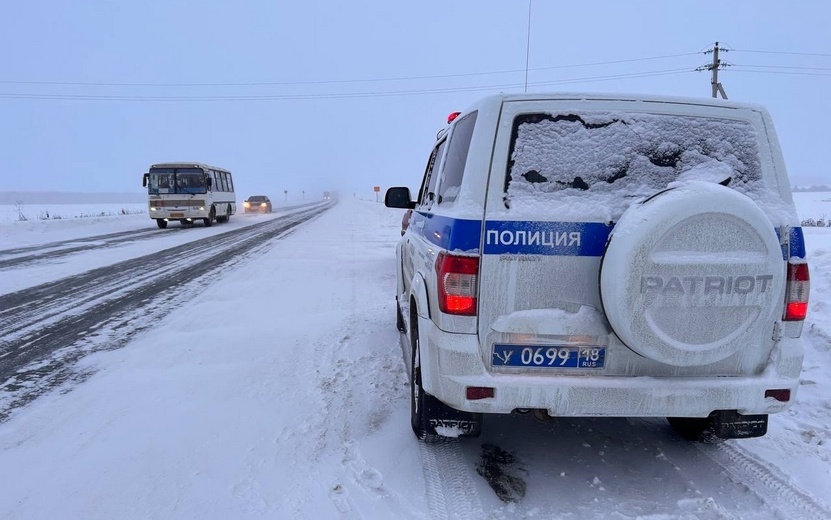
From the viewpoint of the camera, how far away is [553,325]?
2.59m

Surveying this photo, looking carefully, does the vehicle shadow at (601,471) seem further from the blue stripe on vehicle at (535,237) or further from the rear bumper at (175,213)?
the rear bumper at (175,213)

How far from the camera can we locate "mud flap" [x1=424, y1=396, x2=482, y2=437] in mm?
2965

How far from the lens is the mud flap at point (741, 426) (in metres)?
2.90

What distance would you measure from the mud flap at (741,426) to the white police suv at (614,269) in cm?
8

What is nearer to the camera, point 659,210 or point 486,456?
point 659,210

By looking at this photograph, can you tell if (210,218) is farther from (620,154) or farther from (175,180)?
(620,154)

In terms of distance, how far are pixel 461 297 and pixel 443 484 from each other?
1144mm

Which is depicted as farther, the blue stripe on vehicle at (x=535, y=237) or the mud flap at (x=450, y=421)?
the mud flap at (x=450, y=421)

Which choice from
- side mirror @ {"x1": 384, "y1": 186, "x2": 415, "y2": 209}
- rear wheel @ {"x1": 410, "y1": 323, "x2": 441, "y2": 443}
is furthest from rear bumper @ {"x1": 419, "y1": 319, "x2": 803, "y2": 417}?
side mirror @ {"x1": 384, "y1": 186, "x2": 415, "y2": 209}

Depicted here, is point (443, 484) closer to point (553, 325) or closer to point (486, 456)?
point (486, 456)

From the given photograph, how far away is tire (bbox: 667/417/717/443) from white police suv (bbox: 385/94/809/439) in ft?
1.21

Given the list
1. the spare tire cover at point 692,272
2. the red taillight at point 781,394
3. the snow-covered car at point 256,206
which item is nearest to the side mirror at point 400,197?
the spare tire cover at point 692,272

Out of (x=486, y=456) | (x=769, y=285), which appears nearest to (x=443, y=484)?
(x=486, y=456)

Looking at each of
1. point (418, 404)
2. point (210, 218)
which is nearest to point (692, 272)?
point (418, 404)
